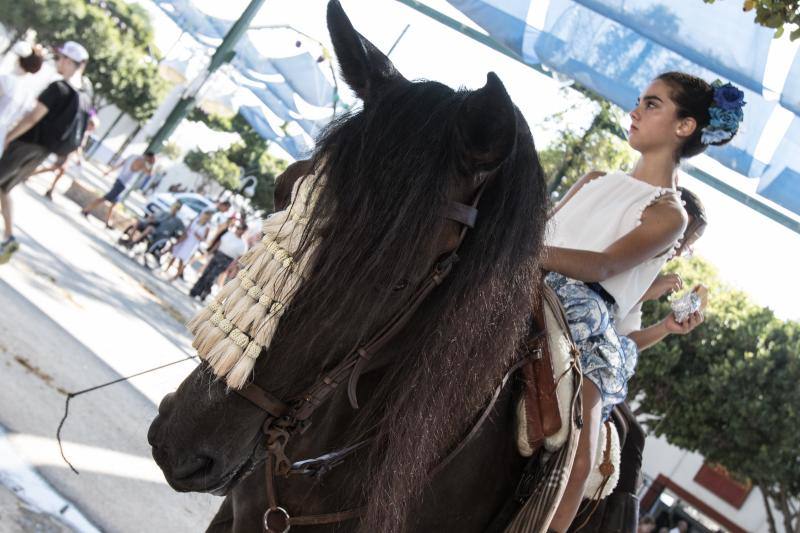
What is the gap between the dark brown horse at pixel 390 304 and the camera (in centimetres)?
201

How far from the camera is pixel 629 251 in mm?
3025

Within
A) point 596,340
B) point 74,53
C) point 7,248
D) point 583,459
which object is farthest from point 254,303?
point 7,248

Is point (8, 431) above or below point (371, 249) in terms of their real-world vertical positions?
below

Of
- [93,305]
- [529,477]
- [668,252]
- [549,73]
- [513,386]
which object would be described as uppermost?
[549,73]

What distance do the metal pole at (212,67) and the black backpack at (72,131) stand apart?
20.5 ft

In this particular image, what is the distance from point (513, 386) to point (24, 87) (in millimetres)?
6992

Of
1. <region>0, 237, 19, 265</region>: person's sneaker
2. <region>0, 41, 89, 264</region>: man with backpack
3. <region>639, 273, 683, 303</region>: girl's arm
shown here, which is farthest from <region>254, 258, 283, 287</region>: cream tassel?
<region>0, 237, 19, 265</region>: person's sneaker

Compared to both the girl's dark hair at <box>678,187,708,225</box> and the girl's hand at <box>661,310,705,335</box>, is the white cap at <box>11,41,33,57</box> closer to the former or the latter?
the girl's dark hair at <box>678,187,708,225</box>

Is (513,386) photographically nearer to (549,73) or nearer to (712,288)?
(549,73)

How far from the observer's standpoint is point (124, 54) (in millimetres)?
55562

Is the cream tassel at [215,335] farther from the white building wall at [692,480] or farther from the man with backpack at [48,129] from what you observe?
the white building wall at [692,480]

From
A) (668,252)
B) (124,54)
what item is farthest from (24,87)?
(124,54)

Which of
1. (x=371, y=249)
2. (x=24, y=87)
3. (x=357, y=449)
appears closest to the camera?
(x=371, y=249)

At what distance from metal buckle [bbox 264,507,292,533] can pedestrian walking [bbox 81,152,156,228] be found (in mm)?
16055
